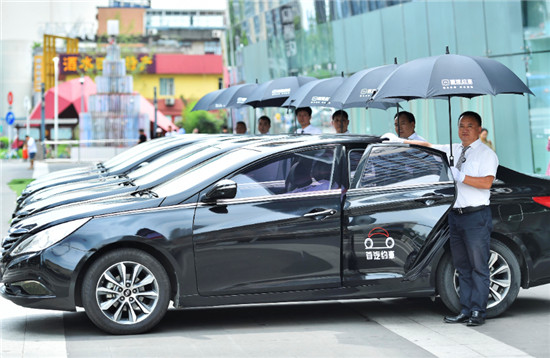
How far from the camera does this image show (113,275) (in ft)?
23.3

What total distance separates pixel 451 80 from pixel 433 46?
677 inches

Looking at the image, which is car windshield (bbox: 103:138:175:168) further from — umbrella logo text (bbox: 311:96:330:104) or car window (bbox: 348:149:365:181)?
car window (bbox: 348:149:365:181)

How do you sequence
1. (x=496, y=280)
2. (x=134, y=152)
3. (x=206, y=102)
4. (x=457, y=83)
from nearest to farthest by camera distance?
(x=496, y=280)
(x=457, y=83)
(x=134, y=152)
(x=206, y=102)

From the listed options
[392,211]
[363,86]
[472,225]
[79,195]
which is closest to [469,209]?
[472,225]

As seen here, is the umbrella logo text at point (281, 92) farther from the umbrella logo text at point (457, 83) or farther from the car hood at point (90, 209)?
the car hood at point (90, 209)

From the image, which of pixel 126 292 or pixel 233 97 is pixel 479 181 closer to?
pixel 126 292

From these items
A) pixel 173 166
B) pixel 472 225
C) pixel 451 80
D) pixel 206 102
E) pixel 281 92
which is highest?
pixel 206 102

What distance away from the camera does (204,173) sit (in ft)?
25.3

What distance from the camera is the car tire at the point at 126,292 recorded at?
7.04 meters

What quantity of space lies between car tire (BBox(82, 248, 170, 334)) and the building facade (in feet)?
24.0

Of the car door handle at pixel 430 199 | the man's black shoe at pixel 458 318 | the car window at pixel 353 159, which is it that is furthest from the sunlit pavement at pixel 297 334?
the car window at pixel 353 159

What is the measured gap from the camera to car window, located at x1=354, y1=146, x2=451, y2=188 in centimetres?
771

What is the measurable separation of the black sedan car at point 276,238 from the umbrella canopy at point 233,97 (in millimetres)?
10661

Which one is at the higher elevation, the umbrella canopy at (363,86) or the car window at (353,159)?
the umbrella canopy at (363,86)
